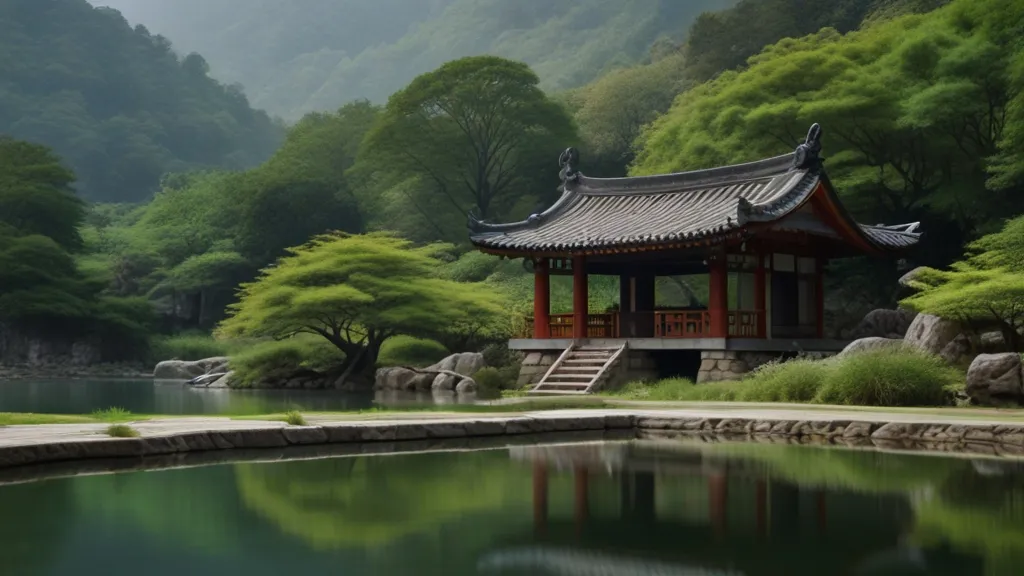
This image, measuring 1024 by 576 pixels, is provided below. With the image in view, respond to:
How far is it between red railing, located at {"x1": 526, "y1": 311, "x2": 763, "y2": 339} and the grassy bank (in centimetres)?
418

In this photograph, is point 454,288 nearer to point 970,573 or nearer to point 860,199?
point 860,199

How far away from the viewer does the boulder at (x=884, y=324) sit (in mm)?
30531

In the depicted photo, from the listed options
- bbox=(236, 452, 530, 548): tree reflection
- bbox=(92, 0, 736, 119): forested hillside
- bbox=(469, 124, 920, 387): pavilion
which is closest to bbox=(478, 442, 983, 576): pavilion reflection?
bbox=(236, 452, 530, 548): tree reflection

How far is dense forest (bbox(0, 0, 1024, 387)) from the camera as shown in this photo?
1289 inches

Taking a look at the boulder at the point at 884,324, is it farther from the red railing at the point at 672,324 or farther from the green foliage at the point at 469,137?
the green foliage at the point at 469,137

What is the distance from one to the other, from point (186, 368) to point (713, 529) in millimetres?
41409

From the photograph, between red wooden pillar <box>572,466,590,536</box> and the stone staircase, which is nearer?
red wooden pillar <box>572,466,590,536</box>

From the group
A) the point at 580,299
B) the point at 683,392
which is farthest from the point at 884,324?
the point at 683,392

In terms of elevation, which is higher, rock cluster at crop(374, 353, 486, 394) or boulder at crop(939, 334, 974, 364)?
boulder at crop(939, 334, 974, 364)

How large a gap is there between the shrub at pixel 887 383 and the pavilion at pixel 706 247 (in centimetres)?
490

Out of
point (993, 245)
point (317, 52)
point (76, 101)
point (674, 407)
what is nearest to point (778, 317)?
point (993, 245)

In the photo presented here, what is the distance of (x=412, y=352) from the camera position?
37.2m

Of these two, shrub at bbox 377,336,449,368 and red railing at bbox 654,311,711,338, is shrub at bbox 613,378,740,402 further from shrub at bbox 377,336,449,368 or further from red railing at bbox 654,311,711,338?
shrub at bbox 377,336,449,368

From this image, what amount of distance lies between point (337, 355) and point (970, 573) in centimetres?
3192
